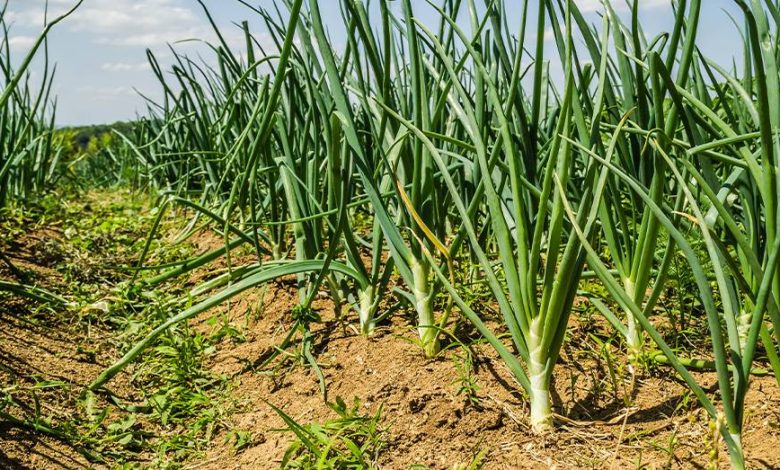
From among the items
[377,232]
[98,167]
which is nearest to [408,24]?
[377,232]

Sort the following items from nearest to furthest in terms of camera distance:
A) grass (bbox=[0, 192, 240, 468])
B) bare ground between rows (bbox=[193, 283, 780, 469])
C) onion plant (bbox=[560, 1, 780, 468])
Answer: onion plant (bbox=[560, 1, 780, 468])
bare ground between rows (bbox=[193, 283, 780, 469])
grass (bbox=[0, 192, 240, 468])

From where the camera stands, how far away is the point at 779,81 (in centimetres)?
146

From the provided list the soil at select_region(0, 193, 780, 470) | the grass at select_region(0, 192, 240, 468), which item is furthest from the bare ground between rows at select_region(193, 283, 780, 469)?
the grass at select_region(0, 192, 240, 468)

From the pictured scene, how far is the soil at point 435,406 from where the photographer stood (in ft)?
4.81

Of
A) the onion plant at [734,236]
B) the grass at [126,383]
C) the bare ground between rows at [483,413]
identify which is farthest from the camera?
the grass at [126,383]

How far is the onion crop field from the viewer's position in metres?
1.43

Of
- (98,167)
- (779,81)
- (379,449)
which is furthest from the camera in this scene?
(98,167)

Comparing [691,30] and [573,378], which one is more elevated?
[691,30]

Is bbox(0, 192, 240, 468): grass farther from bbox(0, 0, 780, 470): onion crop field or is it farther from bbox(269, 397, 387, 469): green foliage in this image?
bbox(269, 397, 387, 469): green foliage

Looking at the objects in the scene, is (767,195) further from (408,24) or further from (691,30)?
(408,24)

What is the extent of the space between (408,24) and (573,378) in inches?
34.2

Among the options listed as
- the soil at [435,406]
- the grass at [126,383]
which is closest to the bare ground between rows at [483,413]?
the soil at [435,406]

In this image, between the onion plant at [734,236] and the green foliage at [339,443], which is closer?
the onion plant at [734,236]

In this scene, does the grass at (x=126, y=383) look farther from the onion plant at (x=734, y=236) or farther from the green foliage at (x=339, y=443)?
the onion plant at (x=734, y=236)
